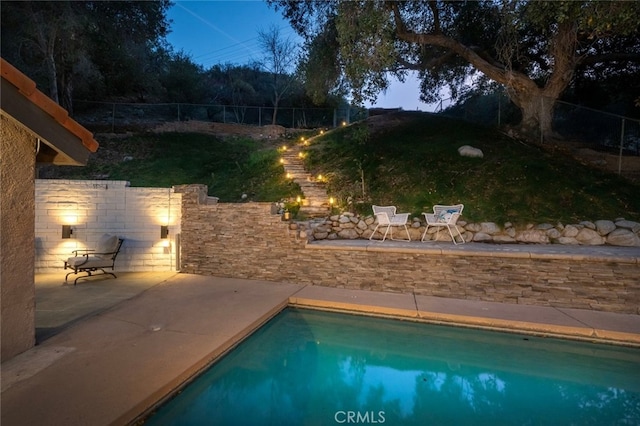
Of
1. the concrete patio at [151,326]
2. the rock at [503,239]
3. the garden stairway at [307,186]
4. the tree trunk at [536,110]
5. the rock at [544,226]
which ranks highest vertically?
the tree trunk at [536,110]

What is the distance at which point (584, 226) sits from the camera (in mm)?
7258

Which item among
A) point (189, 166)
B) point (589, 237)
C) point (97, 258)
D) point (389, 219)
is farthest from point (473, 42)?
point (97, 258)

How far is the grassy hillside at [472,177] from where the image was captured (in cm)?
800

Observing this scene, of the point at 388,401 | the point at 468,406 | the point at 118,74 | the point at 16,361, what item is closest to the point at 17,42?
the point at 118,74

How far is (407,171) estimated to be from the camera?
34.2ft

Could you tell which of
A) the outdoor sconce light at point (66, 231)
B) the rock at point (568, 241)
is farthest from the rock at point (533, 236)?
the outdoor sconce light at point (66, 231)

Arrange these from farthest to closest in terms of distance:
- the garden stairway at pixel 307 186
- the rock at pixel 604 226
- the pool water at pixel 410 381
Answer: the garden stairway at pixel 307 186
the rock at pixel 604 226
the pool water at pixel 410 381

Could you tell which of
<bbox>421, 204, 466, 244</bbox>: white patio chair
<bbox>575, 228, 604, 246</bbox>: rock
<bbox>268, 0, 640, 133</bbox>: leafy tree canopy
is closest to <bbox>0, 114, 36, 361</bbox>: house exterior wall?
<bbox>421, 204, 466, 244</bbox>: white patio chair

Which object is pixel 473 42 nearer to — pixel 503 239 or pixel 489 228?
pixel 489 228

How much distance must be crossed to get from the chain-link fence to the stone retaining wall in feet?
18.9

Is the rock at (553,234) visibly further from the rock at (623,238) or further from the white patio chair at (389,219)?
the white patio chair at (389,219)

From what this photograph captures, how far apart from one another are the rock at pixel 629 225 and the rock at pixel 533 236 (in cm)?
163

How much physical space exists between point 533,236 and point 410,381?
5128 millimetres

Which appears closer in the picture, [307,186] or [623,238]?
[623,238]
